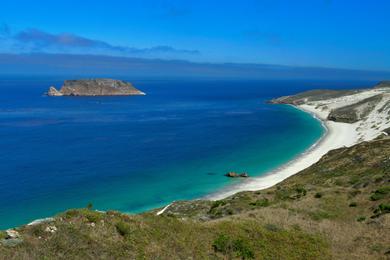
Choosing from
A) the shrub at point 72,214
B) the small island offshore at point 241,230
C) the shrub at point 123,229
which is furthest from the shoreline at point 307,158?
the shrub at point 72,214

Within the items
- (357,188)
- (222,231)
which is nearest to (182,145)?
(357,188)

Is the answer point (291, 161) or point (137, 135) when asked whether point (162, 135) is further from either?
point (291, 161)

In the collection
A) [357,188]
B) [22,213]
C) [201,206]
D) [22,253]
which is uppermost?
[22,253]

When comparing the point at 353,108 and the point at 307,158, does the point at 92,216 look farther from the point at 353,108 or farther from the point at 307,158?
the point at 353,108

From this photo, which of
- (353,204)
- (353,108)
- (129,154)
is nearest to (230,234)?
(353,204)

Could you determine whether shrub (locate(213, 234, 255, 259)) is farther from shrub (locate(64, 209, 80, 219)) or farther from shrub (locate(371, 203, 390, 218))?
shrub (locate(371, 203, 390, 218))

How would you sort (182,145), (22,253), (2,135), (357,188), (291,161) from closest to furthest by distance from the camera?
(22,253) → (357,188) → (291,161) → (182,145) → (2,135)

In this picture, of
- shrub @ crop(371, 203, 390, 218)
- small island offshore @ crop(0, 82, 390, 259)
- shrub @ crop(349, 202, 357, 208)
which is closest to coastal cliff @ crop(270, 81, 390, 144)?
small island offshore @ crop(0, 82, 390, 259)
